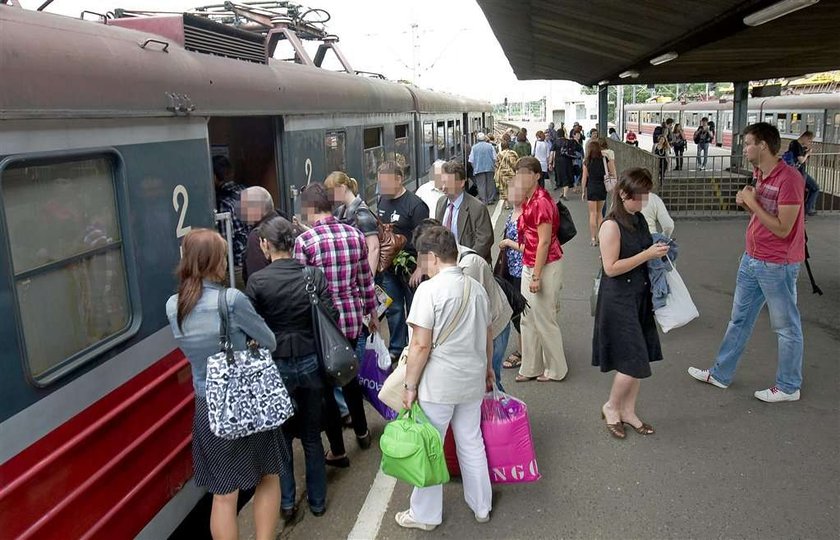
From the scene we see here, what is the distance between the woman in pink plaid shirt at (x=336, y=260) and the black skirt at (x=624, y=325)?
4.91ft

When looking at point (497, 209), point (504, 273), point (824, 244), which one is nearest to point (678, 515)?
point (504, 273)

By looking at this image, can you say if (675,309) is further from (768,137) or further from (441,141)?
(441,141)

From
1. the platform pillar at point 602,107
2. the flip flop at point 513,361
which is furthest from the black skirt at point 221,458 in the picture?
the platform pillar at point 602,107

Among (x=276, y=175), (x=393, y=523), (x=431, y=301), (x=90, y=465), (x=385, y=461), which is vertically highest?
(x=276, y=175)

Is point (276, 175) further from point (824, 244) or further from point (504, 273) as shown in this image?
point (824, 244)

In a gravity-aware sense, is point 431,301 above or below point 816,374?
above

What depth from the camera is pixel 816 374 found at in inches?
227

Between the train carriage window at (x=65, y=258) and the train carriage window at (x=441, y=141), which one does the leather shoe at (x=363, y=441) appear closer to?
the train carriage window at (x=65, y=258)

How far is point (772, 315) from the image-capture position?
5035mm

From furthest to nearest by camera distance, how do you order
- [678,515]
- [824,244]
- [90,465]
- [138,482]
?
[824,244], [678,515], [138,482], [90,465]

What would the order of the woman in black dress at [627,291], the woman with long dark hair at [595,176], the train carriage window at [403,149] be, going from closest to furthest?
the woman in black dress at [627,291]
the train carriage window at [403,149]
the woman with long dark hair at [595,176]

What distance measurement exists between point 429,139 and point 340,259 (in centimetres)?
986

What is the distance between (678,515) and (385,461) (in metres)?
1.65

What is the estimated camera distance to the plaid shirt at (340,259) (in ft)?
13.9
